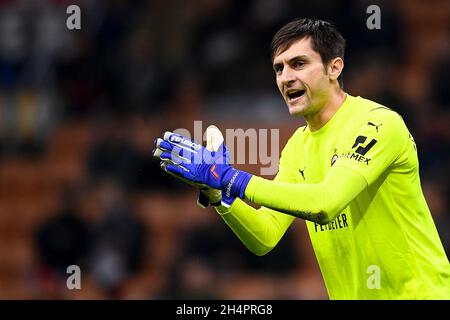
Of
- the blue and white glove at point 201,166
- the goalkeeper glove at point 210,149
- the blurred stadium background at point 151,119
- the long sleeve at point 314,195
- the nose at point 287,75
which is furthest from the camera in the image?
the blurred stadium background at point 151,119

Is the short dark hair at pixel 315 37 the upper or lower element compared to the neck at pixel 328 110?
upper

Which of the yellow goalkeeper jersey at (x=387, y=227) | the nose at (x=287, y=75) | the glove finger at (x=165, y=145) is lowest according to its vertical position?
the yellow goalkeeper jersey at (x=387, y=227)

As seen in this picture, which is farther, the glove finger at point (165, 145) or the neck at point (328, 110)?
the neck at point (328, 110)

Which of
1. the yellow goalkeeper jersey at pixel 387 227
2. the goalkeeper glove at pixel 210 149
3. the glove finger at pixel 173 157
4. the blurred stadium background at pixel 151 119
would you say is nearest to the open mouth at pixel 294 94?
the yellow goalkeeper jersey at pixel 387 227

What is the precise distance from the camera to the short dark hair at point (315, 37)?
4809mm

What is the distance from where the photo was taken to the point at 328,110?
16.0 feet

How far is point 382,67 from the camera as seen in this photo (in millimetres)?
12008

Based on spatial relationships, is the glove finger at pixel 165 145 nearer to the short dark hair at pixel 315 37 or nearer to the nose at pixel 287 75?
the nose at pixel 287 75

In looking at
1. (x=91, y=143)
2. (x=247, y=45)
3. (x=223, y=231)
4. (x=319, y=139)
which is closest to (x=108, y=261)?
(x=223, y=231)

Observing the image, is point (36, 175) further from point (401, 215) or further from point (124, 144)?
point (401, 215)

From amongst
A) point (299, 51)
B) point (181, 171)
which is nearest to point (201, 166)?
point (181, 171)

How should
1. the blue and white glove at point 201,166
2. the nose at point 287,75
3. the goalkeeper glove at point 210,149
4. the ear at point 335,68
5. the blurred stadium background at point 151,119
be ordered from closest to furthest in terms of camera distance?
the blue and white glove at point 201,166
the goalkeeper glove at point 210,149
the nose at point 287,75
the ear at point 335,68
the blurred stadium background at point 151,119

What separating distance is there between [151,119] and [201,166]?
26.7ft

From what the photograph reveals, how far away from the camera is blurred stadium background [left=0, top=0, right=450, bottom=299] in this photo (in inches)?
404
